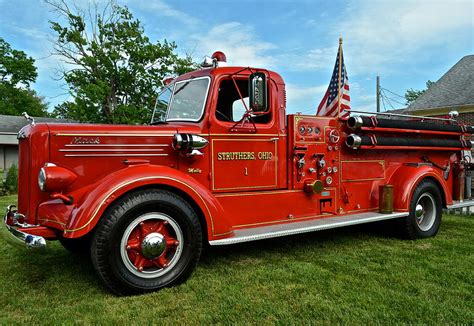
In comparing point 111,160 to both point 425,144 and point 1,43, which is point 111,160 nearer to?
point 425,144

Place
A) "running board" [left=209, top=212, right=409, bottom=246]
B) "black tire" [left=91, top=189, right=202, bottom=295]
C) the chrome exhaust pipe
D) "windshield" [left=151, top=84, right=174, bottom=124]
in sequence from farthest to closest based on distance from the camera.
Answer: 1. the chrome exhaust pipe
2. "windshield" [left=151, top=84, right=174, bottom=124]
3. "running board" [left=209, top=212, right=409, bottom=246]
4. "black tire" [left=91, top=189, right=202, bottom=295]

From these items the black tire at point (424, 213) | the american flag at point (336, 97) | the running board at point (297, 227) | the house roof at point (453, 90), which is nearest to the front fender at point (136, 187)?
the running board at point (297, 227)

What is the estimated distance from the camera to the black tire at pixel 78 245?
4.13 metres

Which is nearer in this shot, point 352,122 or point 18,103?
point 352,122

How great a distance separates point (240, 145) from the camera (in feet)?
13.8

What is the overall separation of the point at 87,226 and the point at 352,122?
340 centimetres

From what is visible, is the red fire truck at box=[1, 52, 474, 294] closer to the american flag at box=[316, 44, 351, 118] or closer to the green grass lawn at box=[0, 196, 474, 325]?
the green grass lawn at box=[0, 196, 474, 325]

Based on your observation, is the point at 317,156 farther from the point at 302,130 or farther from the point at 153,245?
the point at 153,245

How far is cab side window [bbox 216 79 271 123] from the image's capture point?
13.9ft

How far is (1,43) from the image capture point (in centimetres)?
4062

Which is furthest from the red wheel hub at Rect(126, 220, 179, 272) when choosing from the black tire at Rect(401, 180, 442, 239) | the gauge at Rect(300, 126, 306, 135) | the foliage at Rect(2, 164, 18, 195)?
the foliage at Rect(2, 164, 18, 195)

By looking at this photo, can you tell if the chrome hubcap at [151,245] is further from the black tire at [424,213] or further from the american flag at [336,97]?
the black tire at [424,213]

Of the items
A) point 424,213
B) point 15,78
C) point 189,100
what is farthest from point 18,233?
point 15,78

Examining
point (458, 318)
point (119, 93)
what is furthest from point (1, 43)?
point (458, 318)
